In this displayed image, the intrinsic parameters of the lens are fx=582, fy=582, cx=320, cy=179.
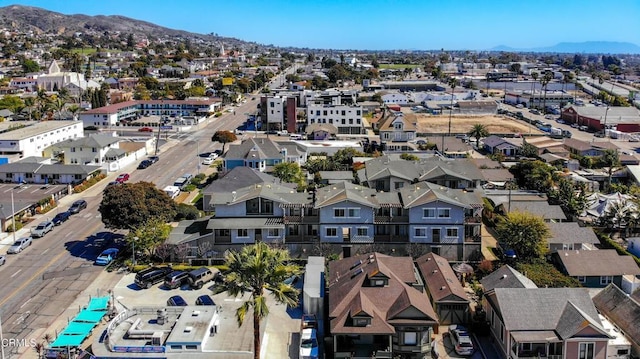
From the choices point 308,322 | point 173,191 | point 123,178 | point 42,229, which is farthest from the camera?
point 123,178

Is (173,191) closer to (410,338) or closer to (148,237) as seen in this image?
(148,237)

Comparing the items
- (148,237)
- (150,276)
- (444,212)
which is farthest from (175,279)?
(444,212)

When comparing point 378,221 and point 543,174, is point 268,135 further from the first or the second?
point 378,221

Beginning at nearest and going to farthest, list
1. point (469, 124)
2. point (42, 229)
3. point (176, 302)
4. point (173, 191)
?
1. point (176, 302)
2. point (42, 229)
3. point (173, 191)
4. point (469, 124)

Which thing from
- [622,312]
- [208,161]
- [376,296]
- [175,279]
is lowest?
[175,279]

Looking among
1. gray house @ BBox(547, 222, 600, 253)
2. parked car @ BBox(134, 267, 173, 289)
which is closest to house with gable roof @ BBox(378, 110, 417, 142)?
gray house @ BBox(547, 222, 600, 253)

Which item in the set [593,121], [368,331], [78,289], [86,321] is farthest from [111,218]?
[593,121]
